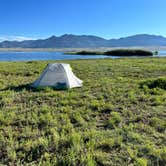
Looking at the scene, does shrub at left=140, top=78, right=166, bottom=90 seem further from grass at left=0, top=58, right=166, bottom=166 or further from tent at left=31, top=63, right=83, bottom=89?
tent at left=31, top=63, right=83, bottom=89

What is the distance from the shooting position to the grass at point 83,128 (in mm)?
4555

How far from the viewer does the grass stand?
4555mm

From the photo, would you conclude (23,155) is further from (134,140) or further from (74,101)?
(74,101)

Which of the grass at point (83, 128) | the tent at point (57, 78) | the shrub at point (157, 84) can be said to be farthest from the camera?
the tent at point (57, 78)

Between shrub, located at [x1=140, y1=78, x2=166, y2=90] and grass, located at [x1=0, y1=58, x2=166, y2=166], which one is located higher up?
shrub, located at [x1=140, y1=78, x2=166, y2=90]

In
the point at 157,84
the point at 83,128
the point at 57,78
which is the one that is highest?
the point at 57,78

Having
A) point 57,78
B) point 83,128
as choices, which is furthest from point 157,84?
point 83,128

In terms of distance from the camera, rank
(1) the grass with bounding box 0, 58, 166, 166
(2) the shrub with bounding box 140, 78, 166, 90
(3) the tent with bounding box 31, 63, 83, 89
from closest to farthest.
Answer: (1) the grass with bounding box 0, 58, 166, 166
(2) the shrub with bounding box 140, 78, 166, 90
(3) the tent with bounding box 31, 63, 83, 89

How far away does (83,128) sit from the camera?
6148mm

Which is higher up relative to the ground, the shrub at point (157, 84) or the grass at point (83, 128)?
the shrub at point (157, 84)

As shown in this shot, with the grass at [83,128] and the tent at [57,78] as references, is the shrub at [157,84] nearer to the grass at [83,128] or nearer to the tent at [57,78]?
the grass at [83,128]

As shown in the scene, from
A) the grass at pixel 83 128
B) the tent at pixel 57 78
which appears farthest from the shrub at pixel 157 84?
the tent at pixel 57 78

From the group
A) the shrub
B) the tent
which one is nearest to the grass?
the shrub

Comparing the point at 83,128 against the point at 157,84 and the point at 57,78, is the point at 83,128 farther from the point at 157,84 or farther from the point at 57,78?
the point at 157,84
